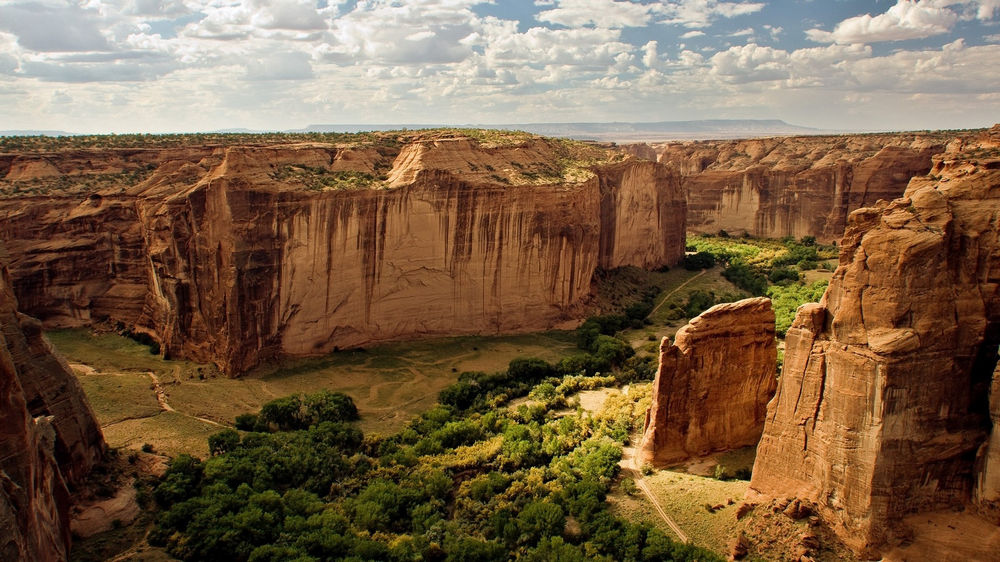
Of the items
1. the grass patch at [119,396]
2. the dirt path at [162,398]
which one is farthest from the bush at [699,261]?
the grass patch at [119,396]

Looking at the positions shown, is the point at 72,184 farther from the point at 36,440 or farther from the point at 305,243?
the point at 36,440

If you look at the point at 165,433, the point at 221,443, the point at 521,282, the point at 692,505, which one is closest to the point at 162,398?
the point at 165,433

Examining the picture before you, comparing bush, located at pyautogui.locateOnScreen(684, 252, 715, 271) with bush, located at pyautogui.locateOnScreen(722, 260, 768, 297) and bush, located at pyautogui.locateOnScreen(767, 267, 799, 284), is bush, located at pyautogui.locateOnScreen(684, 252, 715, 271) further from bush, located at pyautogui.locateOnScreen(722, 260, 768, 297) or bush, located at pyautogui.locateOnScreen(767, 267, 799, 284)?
bush, located at pyautogui.locateOnScreen(767, 267, 799, 284)

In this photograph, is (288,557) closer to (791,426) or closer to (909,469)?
(791,426)

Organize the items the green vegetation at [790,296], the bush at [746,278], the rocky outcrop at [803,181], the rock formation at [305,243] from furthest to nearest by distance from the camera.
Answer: the rocky outcrop at [803,181], the bush at [746,278], the green vegetation at [790,296], the rock formation at [305,243]

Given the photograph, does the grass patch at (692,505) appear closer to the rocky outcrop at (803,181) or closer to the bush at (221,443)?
the bush at (221,443)

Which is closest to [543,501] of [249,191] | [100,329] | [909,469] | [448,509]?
[448,509]
